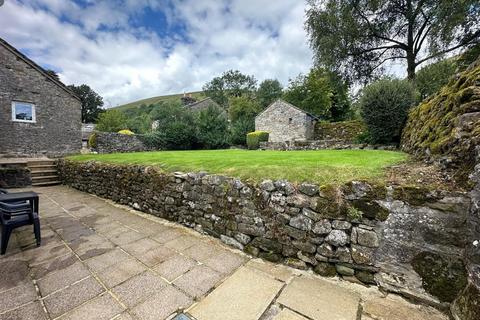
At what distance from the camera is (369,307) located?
2154 mm

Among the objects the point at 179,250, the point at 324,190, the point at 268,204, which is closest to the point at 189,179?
the point at 179,250

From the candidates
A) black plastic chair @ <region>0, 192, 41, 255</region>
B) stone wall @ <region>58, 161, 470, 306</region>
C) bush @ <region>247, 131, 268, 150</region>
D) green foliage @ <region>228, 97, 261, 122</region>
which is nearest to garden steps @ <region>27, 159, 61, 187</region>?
black plastic chair @ <region>0, 192, 41, 255</region>

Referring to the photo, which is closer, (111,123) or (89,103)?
(111,123)

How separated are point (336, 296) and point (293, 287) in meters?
0.47

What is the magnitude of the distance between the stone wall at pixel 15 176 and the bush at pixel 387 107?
47.3ft

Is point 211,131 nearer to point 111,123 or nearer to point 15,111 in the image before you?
point 15,111

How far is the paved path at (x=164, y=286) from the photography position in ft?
6.86

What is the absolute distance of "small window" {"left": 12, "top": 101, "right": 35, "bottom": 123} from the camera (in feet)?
43.2

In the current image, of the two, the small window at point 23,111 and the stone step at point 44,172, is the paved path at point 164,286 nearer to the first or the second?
the stone step at point 44,172

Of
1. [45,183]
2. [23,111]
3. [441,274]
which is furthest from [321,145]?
[23,111]

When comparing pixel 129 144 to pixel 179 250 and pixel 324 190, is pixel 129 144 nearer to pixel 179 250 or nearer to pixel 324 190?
pixel 179 250

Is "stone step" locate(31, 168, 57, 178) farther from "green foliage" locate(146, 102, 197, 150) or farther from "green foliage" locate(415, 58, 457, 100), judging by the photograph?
"green foliage" locate(415, 58, 457, 100)

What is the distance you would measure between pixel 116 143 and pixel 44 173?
7467 mm

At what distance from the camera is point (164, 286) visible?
2514 millimetres
